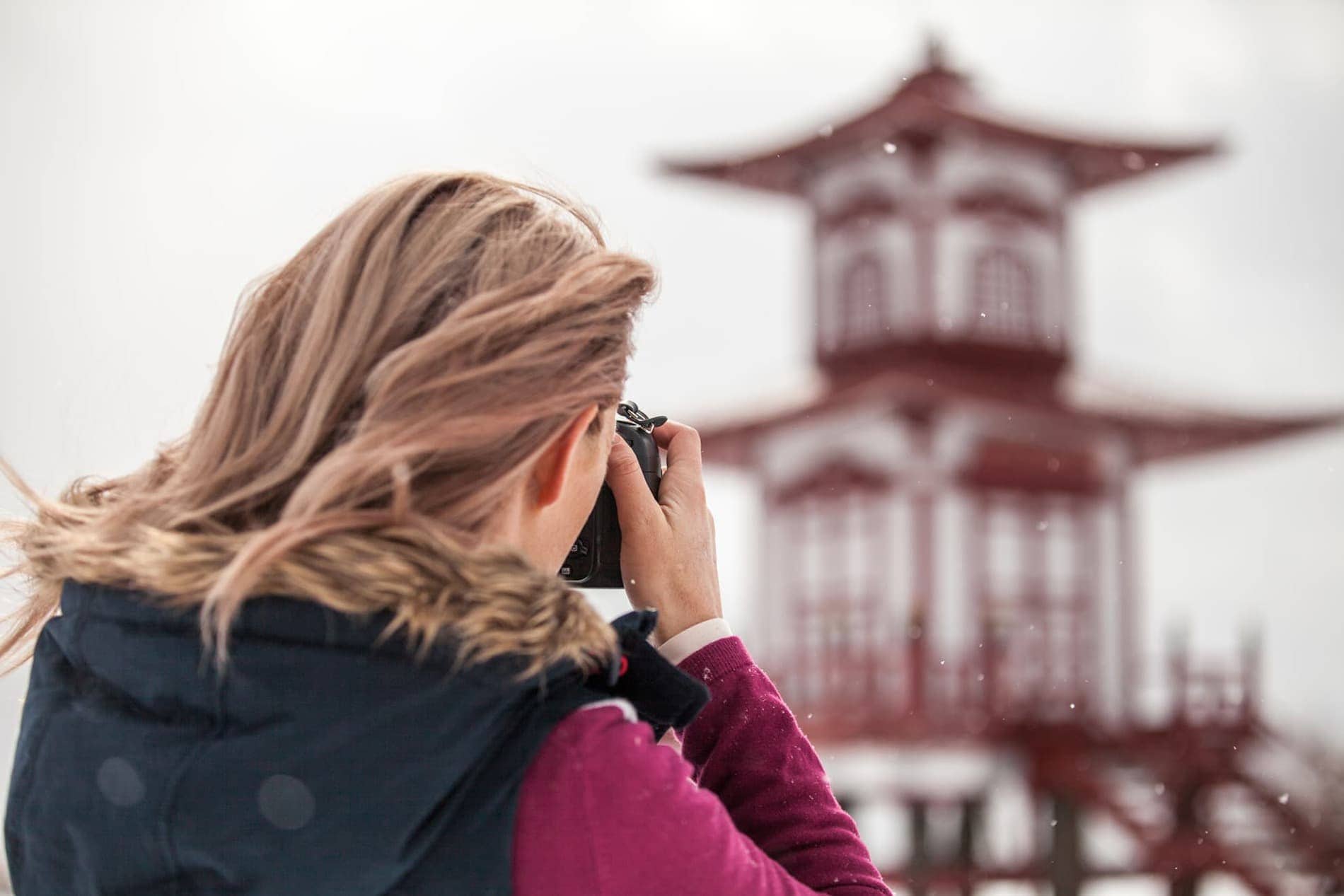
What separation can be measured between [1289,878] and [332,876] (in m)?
6.21

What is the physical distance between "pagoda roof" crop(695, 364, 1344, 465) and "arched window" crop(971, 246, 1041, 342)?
0.26 meters

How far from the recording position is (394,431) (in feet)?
1.10

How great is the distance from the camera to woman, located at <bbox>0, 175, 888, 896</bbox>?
1.04ft

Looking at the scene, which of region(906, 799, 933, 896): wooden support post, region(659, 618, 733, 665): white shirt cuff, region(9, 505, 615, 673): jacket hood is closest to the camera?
region(9, 505, 615, 673): jacket hood

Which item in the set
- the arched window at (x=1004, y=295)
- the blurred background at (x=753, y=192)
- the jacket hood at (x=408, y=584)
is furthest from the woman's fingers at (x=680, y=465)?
the arched window at (x=1004, y=295)

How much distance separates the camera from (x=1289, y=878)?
5.40 metres

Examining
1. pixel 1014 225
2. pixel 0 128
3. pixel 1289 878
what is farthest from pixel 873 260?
pixel 0 128

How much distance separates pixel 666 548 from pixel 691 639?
0.04 m

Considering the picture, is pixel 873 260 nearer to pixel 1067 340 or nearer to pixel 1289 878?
pixel 1067 340

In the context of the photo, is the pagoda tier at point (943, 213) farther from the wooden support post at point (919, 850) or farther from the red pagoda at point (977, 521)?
the wooden support post at point (919, 850)

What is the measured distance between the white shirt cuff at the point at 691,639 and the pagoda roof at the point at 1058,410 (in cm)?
507

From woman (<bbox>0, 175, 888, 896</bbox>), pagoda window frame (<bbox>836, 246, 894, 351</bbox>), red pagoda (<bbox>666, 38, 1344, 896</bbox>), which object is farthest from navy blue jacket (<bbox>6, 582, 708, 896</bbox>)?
pagoda window frame (<bbox>836, 246, 894, 351</bbox>)

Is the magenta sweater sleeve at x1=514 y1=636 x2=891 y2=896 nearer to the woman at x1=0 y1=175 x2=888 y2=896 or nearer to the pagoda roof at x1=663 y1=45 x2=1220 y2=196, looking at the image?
the woman at x1=0 y1=175 x2=888 y2=896

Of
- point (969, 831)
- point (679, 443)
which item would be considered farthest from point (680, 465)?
point (969, 831)
